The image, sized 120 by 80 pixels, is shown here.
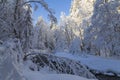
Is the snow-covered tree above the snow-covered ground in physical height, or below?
above

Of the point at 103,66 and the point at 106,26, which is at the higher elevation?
the point at 106,26

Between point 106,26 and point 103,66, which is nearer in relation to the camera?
point 103,66

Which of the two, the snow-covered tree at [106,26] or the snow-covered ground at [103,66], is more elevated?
the snow-covered tree at [106,26]

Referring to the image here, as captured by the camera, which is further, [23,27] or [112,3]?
[112,3]

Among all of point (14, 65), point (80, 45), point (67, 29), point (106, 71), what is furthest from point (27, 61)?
point (67, 29)

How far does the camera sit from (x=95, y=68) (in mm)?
21828

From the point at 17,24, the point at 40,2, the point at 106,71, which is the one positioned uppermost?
the point at 40,2

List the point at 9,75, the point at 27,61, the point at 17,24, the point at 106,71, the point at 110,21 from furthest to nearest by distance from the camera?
the point at 110,21 → the point at 106,71 → the point at 17,24 → the point at 27,61 → the point at 9,75

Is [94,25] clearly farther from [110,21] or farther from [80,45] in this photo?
[80,45]

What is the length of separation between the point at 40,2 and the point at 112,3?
A: 913 inches

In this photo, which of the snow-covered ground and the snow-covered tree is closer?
the snow-covered ground

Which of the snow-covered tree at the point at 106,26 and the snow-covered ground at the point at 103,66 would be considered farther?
the snow-covered tree at the point at 106,26

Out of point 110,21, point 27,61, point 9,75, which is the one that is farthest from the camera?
point 110,21

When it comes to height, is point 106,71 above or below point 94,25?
below
